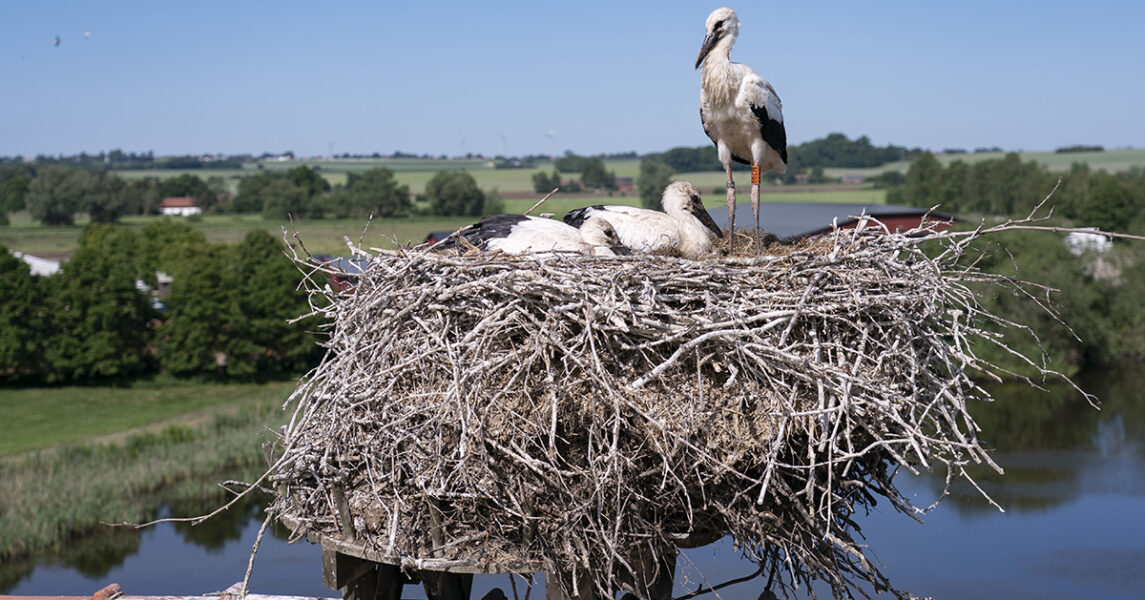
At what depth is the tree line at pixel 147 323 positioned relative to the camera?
151 ft

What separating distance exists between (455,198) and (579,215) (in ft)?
202

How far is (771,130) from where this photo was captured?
7.08 m

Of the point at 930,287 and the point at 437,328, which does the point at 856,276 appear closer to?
the point at 930,287

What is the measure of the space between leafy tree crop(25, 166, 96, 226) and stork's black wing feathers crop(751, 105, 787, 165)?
→ 4312 inches

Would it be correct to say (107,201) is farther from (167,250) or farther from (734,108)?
(734,108)

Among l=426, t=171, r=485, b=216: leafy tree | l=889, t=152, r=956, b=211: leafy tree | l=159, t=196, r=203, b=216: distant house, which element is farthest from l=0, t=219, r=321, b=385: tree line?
l=159, t=196, r=203, b=216: distant house

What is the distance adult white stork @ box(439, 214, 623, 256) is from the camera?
5.77m

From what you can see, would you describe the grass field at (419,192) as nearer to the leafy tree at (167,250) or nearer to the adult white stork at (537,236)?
the leafy tree at (167,250)

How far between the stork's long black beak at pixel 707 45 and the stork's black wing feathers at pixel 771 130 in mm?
A: 486

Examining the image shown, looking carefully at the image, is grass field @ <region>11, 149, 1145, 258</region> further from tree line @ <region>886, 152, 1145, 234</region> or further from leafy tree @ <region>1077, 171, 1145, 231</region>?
leafy tree @ <region>1077, 171, 1145, 231</region>

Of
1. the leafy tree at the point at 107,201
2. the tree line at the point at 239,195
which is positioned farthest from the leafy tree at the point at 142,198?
the leafy tree at the point at 107,201

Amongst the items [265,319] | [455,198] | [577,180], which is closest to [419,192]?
[455,198]

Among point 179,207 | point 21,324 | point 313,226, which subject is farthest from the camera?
point 179,207

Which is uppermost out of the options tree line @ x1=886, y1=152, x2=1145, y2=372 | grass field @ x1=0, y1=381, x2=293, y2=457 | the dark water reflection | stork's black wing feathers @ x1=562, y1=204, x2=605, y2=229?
stork's black wing feathers @ x1=562, y1=204, x2=605, y2=229
